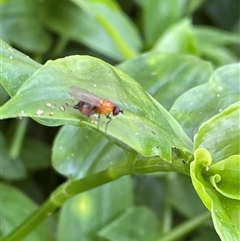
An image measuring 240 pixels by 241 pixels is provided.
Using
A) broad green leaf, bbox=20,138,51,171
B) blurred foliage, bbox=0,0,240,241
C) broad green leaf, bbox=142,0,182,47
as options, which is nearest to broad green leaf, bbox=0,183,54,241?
blurred foliage, bbox=0,0,240,241

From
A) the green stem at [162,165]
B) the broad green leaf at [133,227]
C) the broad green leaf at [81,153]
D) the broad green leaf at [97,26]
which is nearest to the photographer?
the green stem at [162,165]

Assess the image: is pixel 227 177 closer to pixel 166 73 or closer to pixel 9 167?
pixel 166 73

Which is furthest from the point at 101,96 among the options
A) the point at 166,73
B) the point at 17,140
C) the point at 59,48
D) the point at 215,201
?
the point at 59,48

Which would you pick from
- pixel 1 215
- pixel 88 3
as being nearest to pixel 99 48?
pixel 88 3

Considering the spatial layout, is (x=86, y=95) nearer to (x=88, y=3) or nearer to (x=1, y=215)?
(x=1, y=215)

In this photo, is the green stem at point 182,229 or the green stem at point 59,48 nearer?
the green stem at point 182,229

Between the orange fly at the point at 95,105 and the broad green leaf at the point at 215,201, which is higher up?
the orange fly at the point at 95,105

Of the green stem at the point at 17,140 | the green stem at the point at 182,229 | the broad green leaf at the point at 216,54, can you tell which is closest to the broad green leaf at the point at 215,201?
the green stem at the point at 182,229

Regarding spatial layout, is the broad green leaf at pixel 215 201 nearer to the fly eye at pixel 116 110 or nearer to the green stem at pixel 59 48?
the fly eye at pixel 116 110
